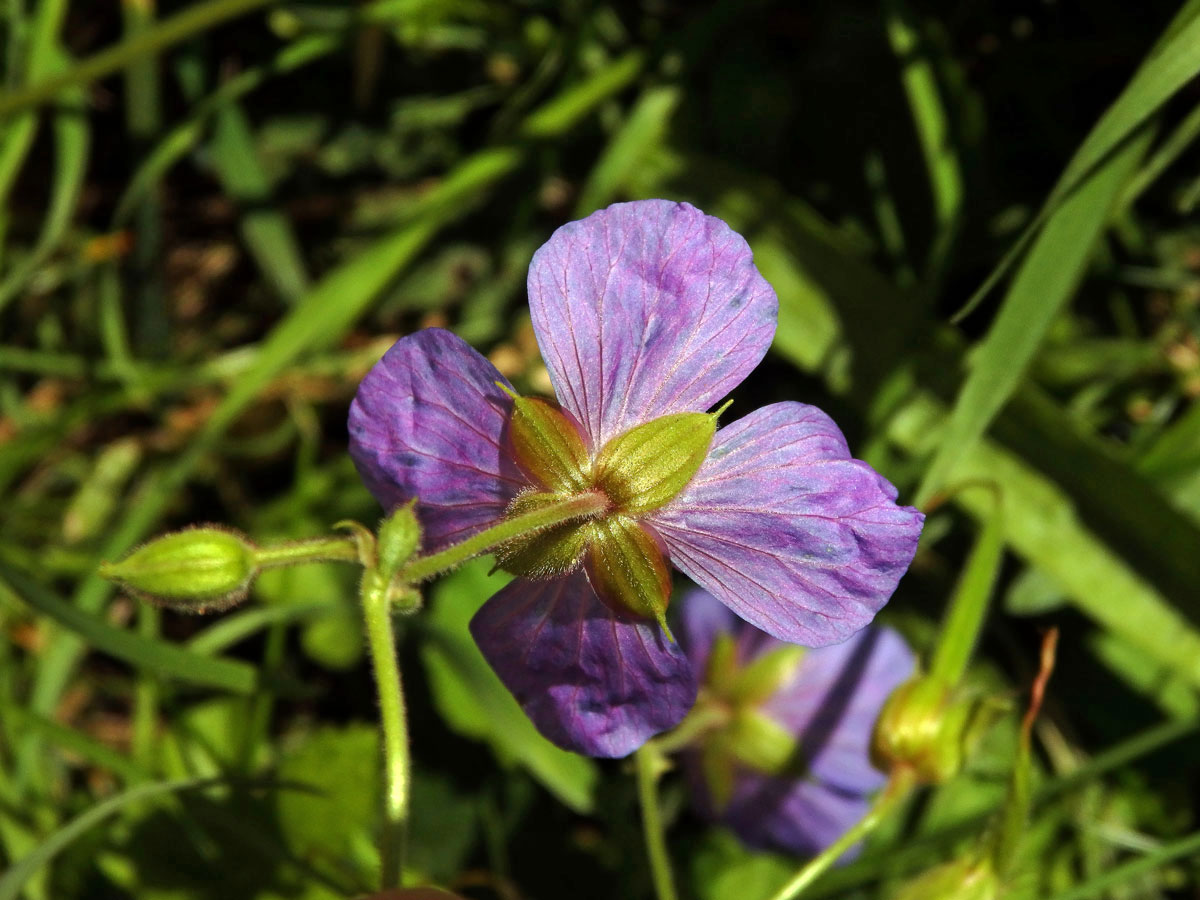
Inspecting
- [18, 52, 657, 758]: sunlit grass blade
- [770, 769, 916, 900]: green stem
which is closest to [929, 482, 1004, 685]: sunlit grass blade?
[770, 769, 916, 900]: green stem

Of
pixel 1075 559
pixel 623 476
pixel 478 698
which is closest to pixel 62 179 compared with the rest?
pixel 478 698

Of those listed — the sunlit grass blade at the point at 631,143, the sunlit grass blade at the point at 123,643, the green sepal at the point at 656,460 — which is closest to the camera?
the green sepal at the point at 656,460

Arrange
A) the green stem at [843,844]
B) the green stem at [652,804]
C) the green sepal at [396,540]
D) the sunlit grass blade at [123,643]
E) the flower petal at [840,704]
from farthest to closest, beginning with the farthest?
the flower petal at [840,704] < the sunlit grass blade at [123,643] < the green stem at [652,804] < the green stem at [843,844] < the green sepal at [396,540]

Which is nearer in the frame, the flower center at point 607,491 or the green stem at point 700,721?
the flower center at point 607,491

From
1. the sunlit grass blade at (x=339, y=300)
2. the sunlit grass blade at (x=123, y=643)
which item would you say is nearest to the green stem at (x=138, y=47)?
the sunlit grass blade at (x=339, y=300)

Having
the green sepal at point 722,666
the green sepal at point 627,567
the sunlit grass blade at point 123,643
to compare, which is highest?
the green sepal at point 627,567

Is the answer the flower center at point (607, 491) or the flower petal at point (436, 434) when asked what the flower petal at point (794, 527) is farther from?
the flower petal at point (436, 434)
